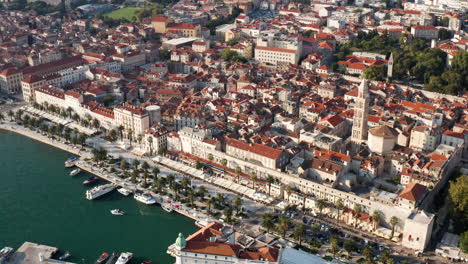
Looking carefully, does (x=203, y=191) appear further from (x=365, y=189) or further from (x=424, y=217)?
(x=424, y=217)

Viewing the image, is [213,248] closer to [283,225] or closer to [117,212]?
[283,225]

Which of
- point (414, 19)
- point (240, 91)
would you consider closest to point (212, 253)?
point (240, 91)

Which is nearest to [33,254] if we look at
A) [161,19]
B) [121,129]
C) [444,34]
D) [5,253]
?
[5,253]

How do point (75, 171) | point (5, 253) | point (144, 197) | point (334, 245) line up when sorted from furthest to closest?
point (75, 171) → point (144, 197) → point (5, 253) → point (334, 245)

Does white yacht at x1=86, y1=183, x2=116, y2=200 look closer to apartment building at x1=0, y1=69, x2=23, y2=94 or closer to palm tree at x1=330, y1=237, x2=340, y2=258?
palm tree at x1=330, y1=237, x2=340, y2=258

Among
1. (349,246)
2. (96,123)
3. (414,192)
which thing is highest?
(414,192)

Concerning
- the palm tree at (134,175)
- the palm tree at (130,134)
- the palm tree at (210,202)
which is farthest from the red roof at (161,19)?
the palm tree at (210,202)

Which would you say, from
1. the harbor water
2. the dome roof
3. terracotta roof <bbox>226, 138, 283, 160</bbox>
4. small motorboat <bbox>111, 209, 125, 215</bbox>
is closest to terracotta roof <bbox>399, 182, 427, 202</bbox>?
the dome roof
